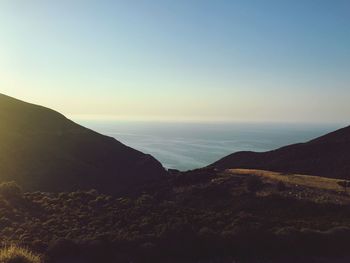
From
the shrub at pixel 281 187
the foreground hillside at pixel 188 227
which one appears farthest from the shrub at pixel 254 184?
the shrub at pixel 281 187

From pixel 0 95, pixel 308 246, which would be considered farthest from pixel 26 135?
pixel 308 246

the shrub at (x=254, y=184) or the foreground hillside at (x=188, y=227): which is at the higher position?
the shrub at (x=254, y=184)

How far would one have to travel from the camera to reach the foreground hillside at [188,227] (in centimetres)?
1739

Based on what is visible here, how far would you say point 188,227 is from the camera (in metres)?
19.8

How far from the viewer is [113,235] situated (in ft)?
62.2

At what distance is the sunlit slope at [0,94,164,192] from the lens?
229 ft

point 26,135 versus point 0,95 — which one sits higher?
point 0,95

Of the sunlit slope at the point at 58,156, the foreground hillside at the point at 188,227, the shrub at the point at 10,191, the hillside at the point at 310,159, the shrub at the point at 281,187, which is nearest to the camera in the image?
the foreground hillside at the point at 188,227

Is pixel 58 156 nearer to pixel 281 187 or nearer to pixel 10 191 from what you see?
pixel 10 191

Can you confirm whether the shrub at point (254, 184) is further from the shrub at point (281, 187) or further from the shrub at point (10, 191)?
the shrub at point (10, 191)

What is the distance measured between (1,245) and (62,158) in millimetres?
62245

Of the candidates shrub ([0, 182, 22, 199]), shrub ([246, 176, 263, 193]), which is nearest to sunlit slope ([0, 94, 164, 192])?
shrub ([0, 182, 22, 199])

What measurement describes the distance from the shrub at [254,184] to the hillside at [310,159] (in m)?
26.0

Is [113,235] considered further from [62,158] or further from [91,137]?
[91,137]
